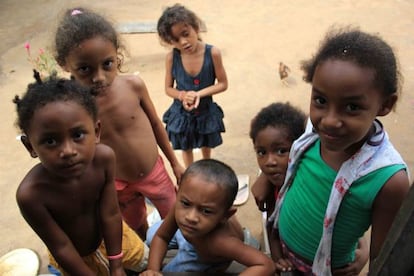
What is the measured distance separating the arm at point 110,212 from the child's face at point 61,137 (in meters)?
0.15

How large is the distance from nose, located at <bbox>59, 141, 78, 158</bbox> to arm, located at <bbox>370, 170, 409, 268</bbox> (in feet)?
3.13

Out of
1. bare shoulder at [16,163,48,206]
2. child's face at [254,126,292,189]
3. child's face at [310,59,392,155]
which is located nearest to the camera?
child's face at [310,59,392,155]

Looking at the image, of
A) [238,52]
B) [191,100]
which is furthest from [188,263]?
[238,52]

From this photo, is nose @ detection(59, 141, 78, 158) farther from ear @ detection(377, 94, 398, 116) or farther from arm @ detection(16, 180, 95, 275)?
ear @ detection(377, 94, 398, 116)

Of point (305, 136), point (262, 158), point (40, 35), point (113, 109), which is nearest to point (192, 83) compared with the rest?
point (113, 109)

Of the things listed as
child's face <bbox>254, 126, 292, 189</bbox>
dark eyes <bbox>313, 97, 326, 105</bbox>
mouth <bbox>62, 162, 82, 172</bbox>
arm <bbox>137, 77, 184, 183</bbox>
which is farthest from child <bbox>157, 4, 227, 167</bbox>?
Answer: dark eyes <bbox>313, 97, 326, 105</bbox>

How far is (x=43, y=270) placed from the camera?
9.21 ft

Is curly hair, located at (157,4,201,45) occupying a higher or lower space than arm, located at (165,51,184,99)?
higher

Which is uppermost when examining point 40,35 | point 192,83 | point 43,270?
point 192,83

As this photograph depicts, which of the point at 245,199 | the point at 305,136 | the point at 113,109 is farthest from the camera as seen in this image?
the point at 245,199

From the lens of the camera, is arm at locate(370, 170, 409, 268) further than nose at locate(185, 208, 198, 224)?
No

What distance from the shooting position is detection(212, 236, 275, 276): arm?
145 cm

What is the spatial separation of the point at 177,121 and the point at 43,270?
1334 millimetres

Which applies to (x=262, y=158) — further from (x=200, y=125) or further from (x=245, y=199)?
(x=245, y=199)
